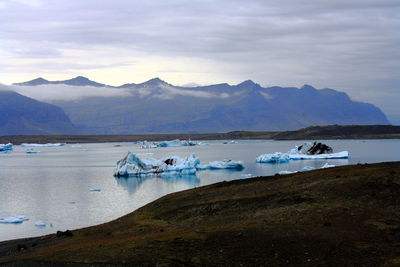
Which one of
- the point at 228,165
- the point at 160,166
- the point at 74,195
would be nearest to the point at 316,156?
the point at 228,165

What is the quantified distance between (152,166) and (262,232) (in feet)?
154

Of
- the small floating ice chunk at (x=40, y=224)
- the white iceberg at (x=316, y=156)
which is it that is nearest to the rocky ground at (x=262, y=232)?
the small floating ice chunk at (x=40, y=224)

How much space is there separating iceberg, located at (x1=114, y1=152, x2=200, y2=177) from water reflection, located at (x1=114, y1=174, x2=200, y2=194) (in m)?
0.80

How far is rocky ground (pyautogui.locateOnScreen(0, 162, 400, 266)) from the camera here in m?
15.8

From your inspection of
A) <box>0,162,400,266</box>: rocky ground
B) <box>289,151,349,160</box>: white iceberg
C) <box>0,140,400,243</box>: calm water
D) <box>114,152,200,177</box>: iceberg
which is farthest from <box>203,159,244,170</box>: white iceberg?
<box>0,162,400,266</box>: rocky ground

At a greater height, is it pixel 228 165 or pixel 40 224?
pixel 228 165

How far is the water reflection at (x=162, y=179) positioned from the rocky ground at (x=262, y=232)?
969 inches

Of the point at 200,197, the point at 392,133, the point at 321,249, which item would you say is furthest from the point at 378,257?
the point at 392,133

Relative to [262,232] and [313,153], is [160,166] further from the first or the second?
[262,232]

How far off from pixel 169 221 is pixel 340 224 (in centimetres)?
809

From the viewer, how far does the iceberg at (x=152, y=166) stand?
6072cm

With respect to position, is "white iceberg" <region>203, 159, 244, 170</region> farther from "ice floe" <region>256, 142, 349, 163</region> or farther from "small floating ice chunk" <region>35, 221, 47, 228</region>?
"small floating ice chunk" <region>35, 221, 47, 228</region>

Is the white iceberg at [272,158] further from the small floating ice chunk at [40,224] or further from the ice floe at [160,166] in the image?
the small floating ice chunk at [40,224]

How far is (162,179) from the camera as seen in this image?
2295 inches
